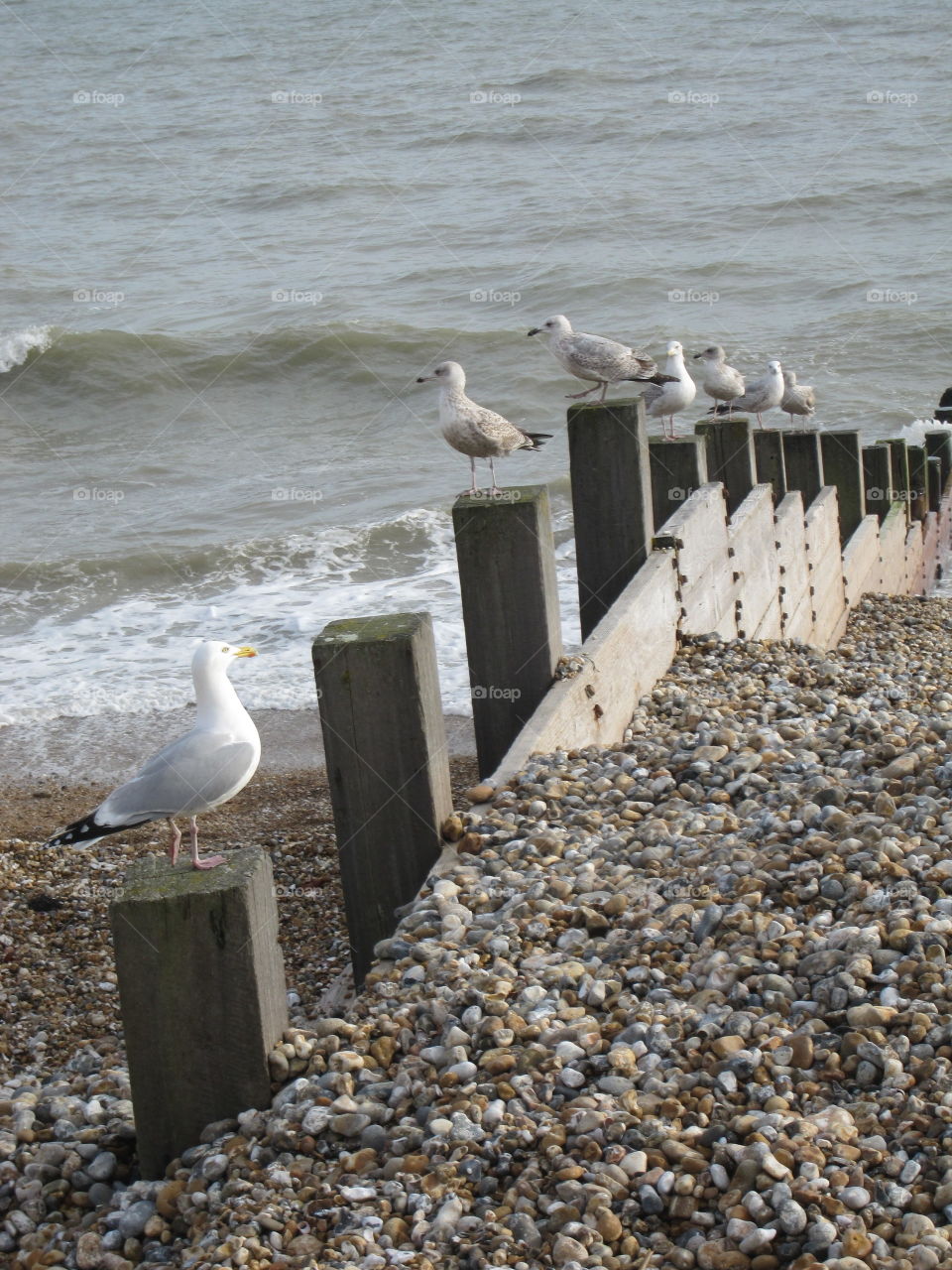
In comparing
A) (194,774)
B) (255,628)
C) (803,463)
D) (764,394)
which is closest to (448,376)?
(194,774)

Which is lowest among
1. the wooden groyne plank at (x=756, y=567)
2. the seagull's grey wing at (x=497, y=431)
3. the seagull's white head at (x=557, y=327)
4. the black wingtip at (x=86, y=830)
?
the wooden groyne plank at (x=756, y=567)

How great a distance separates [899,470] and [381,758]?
11428 mm

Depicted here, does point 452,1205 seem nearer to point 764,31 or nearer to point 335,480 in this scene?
point 335,480

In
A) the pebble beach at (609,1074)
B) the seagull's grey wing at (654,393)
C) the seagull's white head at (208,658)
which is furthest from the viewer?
the seagull's grey wing at (654,393)

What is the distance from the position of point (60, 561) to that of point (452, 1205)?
11.8 metres

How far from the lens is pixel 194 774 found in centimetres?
397

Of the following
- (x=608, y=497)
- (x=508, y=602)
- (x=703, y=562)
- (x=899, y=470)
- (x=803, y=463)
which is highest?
(x=608, y=497)

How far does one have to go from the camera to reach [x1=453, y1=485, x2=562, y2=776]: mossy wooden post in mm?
5188

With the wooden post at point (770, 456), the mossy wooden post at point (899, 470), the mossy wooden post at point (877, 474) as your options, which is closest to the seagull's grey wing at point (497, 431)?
the wooden post at point (770, 456)

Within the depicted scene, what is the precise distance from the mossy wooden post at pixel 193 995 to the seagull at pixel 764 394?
9.45 metres

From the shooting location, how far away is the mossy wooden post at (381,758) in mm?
4281

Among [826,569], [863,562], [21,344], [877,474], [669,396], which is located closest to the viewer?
[669,396]

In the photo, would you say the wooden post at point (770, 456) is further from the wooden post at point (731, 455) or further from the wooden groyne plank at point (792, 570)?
the wooden post at point (731, 455)

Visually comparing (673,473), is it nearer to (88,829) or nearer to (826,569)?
(826,569)
